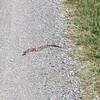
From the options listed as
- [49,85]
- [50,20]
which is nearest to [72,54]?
[49,85]

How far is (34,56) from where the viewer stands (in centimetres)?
657

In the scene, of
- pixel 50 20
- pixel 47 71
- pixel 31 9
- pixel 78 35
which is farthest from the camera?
pixel 31 9

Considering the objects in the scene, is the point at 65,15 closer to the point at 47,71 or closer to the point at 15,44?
the point at 15,44

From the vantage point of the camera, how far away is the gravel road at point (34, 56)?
570 cm

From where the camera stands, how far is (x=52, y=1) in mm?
8742

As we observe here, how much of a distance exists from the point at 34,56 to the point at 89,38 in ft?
3.38

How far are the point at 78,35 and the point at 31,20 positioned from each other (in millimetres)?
1143

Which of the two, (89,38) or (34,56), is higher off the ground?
(89,38)

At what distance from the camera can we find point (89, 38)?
6.90 m

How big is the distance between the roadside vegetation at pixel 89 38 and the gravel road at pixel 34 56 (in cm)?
17

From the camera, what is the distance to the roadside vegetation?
577 cm

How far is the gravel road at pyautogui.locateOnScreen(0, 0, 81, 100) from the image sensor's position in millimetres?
5703

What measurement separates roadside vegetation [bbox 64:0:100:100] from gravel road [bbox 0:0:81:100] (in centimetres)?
17

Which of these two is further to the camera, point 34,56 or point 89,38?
point 89,38
